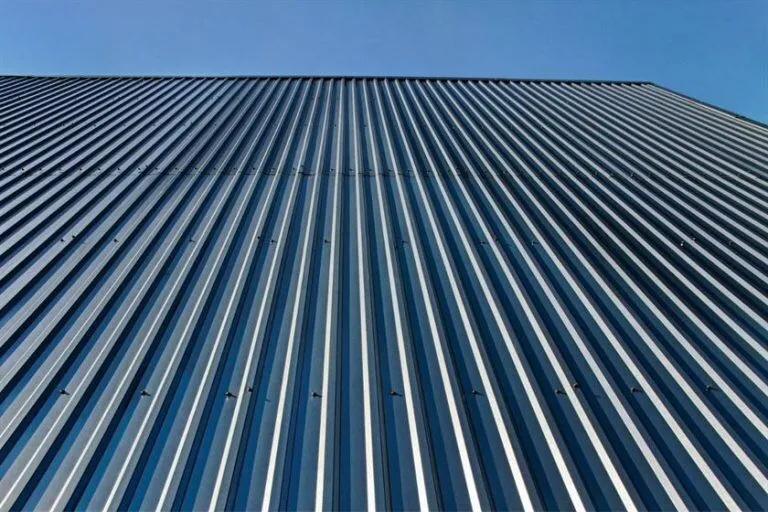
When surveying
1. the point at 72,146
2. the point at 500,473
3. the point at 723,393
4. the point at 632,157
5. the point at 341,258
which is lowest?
the point at 500,473

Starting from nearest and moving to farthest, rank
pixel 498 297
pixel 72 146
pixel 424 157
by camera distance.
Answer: pixel 498 297, pixel 424 157, pixel 72 146

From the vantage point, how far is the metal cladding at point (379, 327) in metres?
4.73

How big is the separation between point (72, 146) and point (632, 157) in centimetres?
1512

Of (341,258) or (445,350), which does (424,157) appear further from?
(445,350)

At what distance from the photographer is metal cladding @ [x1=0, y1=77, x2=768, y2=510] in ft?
15.5

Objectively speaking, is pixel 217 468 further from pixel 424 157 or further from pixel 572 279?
pixel 424 157

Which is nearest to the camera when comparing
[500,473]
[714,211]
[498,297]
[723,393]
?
[500,473]

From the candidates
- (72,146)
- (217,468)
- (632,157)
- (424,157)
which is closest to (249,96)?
(72,146)

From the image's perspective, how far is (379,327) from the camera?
659 centimetres

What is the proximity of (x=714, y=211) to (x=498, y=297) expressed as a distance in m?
6.13

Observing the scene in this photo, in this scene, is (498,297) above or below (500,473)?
above

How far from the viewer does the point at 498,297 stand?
7.21 metres

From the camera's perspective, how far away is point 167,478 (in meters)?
4.69

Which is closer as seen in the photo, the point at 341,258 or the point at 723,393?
the point at 723,393
